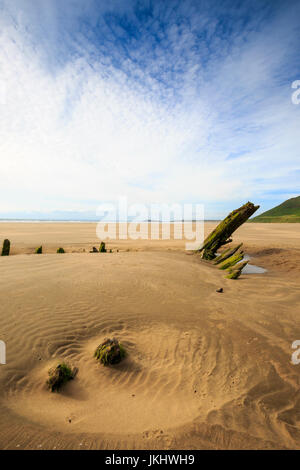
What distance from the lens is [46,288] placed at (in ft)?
21.6

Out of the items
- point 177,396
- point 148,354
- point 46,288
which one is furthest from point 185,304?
point 46,288

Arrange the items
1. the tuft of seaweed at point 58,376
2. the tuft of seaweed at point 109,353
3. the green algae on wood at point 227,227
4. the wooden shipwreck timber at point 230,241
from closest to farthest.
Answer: the tuft of seaweed at point 58,376 → the tuft of seaweed at point 109,353 → the wooden shipwreck timber at point 230,241 → the green algae on wood at point 227,227

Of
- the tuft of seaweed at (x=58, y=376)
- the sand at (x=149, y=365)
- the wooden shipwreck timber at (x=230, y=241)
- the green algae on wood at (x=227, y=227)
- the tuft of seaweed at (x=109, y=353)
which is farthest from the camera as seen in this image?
the green algae on wood at (x=227, y=227)

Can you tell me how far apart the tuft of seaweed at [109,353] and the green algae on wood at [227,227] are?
10012mm

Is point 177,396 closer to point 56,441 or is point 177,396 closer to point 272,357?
point 56,441

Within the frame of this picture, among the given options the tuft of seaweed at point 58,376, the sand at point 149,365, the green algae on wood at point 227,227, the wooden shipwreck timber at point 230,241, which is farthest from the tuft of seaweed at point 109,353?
the green algae on wood at point 227,227

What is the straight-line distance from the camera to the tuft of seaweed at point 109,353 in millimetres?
3887

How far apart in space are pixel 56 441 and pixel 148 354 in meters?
2.15

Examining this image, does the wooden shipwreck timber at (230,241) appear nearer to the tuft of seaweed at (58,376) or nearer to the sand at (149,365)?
the sand at (149,365)

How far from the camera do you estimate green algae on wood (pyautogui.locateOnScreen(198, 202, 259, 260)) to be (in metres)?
11.6

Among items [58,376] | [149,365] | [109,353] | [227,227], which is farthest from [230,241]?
[58,376]

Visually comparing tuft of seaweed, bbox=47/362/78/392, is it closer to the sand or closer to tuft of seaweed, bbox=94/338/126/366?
the sand

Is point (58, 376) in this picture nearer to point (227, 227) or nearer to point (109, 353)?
point (109, 353)

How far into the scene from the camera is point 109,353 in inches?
154
